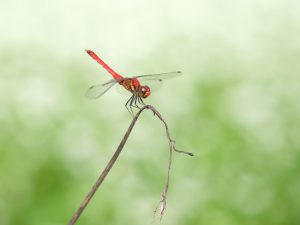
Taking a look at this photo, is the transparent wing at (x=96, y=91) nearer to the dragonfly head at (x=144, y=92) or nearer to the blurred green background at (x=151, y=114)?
the dragonfly head at (x=144, y=92)

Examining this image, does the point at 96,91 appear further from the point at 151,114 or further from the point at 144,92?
the point at 151,114

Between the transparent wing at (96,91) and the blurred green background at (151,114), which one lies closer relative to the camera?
the transparent wing at (96,91)

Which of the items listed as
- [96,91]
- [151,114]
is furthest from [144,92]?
[151,114]

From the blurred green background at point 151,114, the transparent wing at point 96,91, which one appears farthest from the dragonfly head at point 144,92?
the blurred green background at point 151,114

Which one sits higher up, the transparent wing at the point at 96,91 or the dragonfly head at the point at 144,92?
the transparent wing at the point at 96,91

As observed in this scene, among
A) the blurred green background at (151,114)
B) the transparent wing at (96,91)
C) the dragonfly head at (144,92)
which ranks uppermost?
the transparent wing at (96,91)

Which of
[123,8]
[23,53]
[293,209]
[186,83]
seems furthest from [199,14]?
[293,209]

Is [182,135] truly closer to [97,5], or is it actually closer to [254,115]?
[254,115]

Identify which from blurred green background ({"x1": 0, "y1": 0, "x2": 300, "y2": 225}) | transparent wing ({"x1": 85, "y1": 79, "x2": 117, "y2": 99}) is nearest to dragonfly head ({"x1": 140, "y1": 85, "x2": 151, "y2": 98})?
transparent wing ({"x1": 85, "y1": 79, "x2": 117, "y2": 99})

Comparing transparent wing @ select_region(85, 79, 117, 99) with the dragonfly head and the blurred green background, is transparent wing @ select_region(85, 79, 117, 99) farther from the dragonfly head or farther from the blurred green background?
the blurred green background
